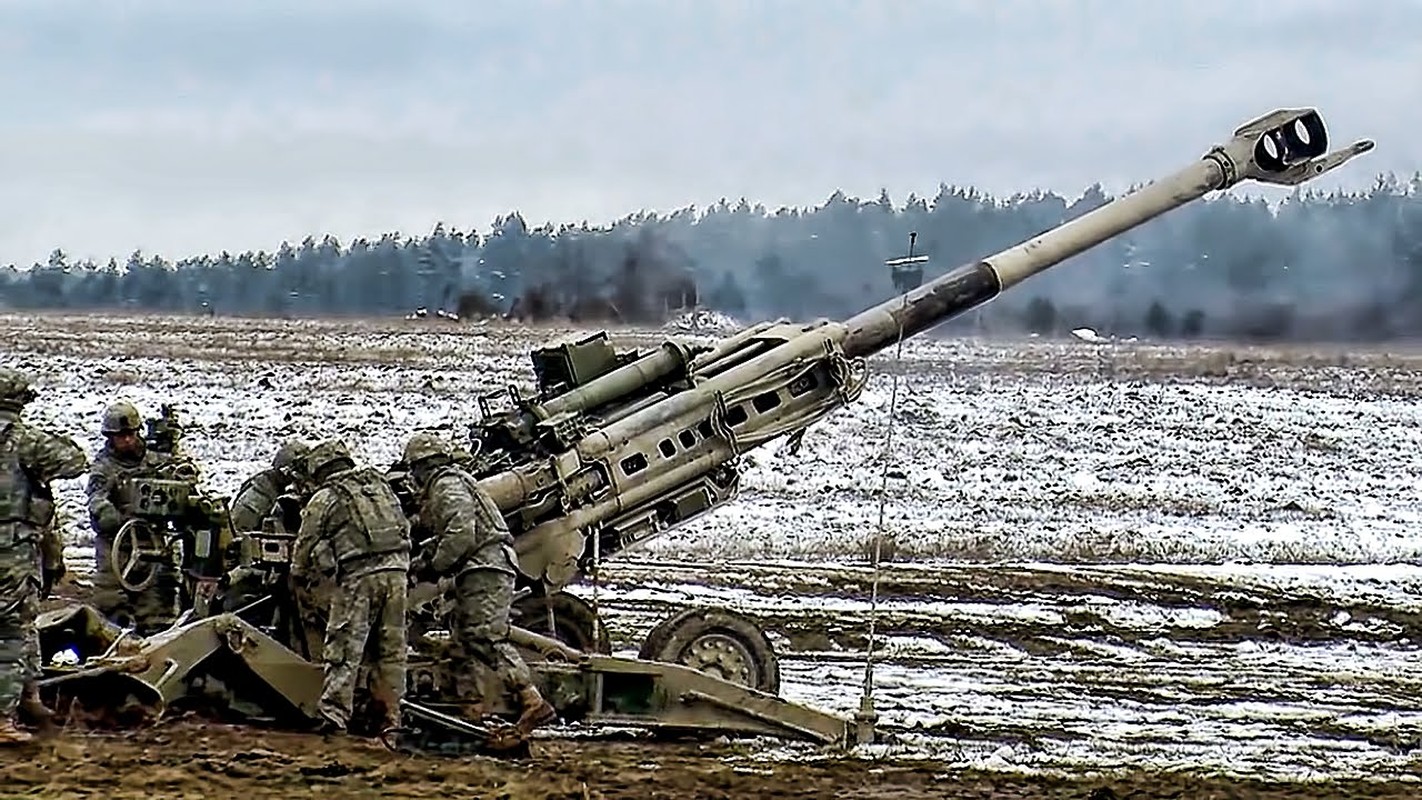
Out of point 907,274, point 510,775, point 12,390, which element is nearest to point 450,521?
point 510,775

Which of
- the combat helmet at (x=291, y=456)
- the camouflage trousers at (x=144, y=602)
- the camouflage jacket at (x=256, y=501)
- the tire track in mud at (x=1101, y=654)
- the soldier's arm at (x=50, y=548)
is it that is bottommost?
the tire track in mud at (x=1101, y=654)

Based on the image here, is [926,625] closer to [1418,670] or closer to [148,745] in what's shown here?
[1418,670]

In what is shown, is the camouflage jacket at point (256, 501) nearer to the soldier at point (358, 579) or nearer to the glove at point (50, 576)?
the soldier at point (358, 579)

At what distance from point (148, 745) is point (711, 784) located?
2.51 metres

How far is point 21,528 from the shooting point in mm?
9289

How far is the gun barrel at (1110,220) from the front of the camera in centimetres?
1211

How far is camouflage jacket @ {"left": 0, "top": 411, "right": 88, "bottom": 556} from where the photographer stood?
9211 mm

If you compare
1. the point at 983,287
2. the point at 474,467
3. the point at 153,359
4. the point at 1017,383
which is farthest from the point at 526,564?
the point at 153,359

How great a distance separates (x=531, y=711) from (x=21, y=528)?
A: 2.44 metres

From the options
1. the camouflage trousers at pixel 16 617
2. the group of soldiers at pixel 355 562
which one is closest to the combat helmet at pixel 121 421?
the group of soldiers at pixel 355 562

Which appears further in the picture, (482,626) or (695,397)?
(695,397)

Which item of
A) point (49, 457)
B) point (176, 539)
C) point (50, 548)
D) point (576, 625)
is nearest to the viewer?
point (49, 457)

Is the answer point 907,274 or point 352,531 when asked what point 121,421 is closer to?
point 352,531

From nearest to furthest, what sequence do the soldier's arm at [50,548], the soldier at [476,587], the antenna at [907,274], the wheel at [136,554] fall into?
Result: the soldier's arm at [50,548]
the soldier at [476,587]
the wheel at [136,554]
the antenna at [907,274]
